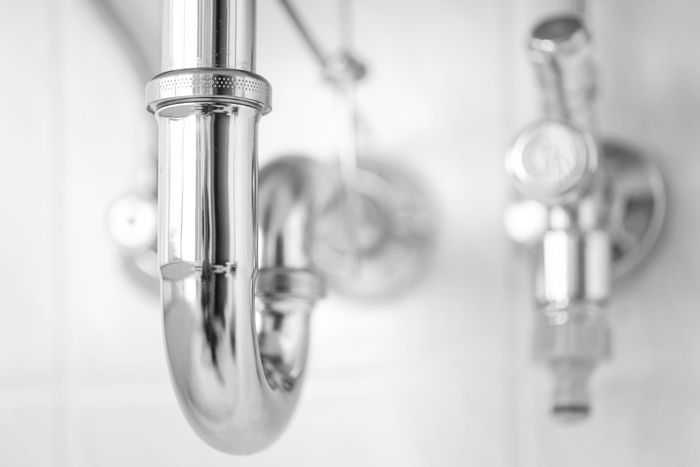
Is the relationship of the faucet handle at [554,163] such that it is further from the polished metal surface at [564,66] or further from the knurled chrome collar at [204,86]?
the knurled chrome collar at [204,86]

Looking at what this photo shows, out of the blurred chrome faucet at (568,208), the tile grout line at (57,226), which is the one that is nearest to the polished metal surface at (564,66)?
the blurred chrome faucet at (568,208)

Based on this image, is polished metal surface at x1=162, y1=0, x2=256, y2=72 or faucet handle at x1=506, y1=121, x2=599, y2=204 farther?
faucet handle at x1=506, y1=121, x2=599, y2=204

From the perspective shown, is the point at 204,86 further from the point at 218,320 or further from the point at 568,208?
the point at 568,208

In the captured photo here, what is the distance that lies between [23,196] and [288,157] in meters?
0.32

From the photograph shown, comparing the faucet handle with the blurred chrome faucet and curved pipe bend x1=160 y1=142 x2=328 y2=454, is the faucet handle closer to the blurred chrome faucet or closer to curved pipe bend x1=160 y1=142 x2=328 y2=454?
the blurred chrome faucet

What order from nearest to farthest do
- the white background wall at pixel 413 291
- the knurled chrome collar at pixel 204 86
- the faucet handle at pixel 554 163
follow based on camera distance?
the knurled chrome collar at pixel 204 86
the faucet handle at pixel 554 163
the white background wall at pixel 413 291

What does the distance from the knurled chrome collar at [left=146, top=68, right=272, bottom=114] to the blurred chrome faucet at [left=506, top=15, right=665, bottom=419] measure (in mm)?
189

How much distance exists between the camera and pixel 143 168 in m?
0.69

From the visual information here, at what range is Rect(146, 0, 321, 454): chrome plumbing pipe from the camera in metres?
0.36

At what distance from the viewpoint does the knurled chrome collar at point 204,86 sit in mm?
350

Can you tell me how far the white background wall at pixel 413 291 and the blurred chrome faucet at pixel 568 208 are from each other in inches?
3.2

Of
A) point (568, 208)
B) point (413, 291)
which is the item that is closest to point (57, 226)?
point (413, 291)

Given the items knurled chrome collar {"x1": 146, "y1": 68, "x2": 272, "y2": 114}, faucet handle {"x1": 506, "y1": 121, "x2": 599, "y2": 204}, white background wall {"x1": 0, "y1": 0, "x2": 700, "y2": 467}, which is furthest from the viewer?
white background wall {"x1": 0, "y1": 0, "x2": 700, "y2": 467}

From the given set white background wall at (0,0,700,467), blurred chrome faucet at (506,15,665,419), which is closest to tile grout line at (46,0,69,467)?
white background wall at (0,0,700,467)
